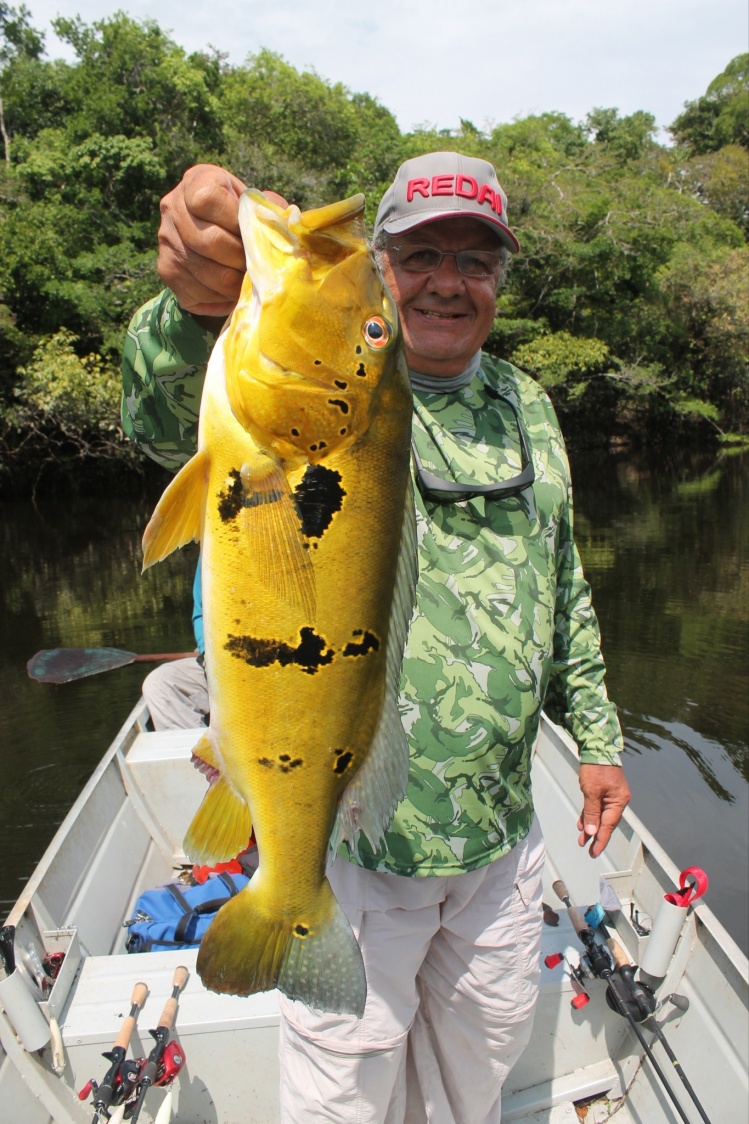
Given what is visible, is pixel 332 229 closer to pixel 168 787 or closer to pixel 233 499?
pixel 233 499

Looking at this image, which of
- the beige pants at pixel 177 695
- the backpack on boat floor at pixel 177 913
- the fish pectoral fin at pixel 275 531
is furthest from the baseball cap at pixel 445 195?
the beige pants at pixel 177 695

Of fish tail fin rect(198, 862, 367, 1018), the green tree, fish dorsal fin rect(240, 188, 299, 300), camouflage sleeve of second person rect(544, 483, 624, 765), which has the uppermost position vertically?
the green tree

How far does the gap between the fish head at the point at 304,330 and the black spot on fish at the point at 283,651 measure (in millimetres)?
324

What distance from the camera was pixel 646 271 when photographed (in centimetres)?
3062

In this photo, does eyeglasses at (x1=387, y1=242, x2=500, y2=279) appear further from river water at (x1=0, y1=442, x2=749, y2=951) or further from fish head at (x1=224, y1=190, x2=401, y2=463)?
river water at (x1=0, y1=442, x2=749, y2=951)

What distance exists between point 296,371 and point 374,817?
0.89 m

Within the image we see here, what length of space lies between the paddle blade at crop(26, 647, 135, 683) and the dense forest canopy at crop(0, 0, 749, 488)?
13.8 m

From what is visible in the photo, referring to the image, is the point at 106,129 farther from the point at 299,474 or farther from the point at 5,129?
the point at 299,474

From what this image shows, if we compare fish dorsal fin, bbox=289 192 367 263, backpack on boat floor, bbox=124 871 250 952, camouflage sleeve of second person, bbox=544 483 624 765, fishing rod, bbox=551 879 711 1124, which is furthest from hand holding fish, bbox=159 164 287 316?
backpack on boat floor, bbox=124 871 250 952

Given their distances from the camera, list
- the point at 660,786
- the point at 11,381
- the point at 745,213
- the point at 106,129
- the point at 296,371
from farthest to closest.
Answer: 1. the point at 745,213
2. the point at 106,129
3. the point at 11,381
4. the point at 660,786
5. the point at 296,371

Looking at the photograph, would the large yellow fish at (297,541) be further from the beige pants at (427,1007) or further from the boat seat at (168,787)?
the boat seat at (168,787)

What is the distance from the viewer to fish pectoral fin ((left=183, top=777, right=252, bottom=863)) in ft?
5.11

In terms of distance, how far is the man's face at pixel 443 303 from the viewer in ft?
7.52

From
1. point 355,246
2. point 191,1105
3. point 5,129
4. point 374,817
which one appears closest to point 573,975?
point 191,1105
